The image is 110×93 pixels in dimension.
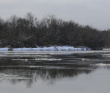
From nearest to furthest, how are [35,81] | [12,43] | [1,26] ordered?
[35,81], [12,43], [1,26]

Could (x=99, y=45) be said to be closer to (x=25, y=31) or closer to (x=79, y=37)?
(x=79, y=37)

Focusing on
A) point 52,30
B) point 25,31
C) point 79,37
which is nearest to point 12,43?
point 25,31

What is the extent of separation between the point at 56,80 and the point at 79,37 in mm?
89998

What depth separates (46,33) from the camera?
10544 cm

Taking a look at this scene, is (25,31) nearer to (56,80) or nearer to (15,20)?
(15,20)

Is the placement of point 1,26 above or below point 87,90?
above

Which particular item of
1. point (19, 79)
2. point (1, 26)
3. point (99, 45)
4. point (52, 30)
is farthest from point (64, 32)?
point (19, 79)

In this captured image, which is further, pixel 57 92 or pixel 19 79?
pixel 19 79

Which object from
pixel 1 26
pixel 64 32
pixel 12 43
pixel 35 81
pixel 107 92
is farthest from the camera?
pixel 64 32

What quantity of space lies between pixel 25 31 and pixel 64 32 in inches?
599

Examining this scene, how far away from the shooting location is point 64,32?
109188 mm

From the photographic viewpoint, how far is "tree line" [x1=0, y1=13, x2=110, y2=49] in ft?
321

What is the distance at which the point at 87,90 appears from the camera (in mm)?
12695

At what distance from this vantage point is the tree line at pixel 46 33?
97.8 m
